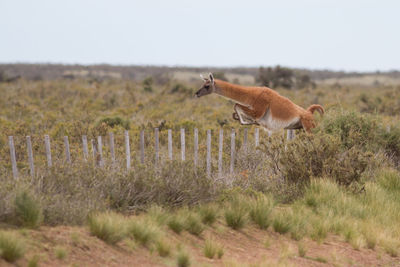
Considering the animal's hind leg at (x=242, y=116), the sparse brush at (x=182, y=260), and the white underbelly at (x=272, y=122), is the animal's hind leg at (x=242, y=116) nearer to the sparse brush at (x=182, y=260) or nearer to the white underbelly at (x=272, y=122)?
the white underbelly at (x=272, y=122)

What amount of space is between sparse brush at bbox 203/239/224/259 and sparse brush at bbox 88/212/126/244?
1084 mm

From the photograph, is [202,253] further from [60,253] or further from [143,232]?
[60,253]

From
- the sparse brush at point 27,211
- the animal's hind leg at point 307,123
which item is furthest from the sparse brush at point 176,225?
the animal's hind leg at point 307,123

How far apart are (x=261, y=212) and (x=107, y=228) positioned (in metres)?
2.72

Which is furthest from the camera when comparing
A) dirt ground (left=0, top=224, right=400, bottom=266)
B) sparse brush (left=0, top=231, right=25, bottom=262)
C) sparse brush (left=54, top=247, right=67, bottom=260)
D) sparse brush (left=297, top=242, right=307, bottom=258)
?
sparse brush (left=297, top=242, right=307, bottom=258)

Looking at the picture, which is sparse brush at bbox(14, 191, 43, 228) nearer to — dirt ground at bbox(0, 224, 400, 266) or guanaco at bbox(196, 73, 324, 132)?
dirt ground at bbox(0, 224, 400, 266)

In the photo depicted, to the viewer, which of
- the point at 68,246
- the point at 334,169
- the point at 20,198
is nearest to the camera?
the point at 68,246

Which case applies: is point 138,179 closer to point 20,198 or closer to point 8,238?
point 20,198

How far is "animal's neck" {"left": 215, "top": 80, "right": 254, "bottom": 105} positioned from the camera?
36.3 feet

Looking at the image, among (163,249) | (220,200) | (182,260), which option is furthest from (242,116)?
(182,260)

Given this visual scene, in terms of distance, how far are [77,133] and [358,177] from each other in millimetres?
8439

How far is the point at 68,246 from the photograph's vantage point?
245 inches

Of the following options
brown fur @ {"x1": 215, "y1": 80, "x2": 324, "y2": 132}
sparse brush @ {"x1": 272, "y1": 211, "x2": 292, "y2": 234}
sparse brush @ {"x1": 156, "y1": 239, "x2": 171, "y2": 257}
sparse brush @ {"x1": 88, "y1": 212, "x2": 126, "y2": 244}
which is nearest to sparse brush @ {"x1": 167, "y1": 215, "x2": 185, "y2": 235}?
sparse brush @ {"x1": 156, "y1": 239, "x2": 171, "y2": 257}

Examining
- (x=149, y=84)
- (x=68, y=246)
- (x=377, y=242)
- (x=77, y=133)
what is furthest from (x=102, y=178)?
(x=149, y=84)
